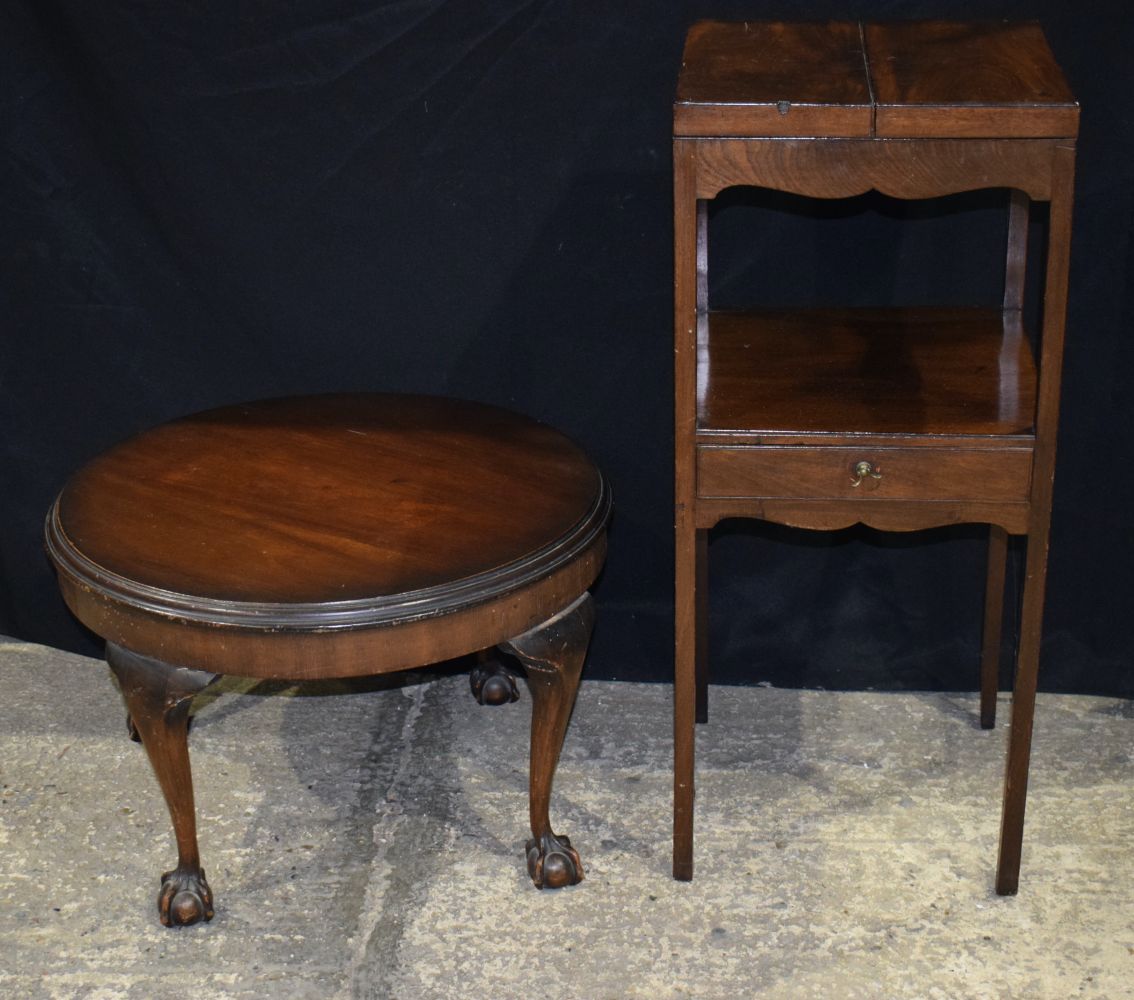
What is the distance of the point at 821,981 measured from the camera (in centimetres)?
252

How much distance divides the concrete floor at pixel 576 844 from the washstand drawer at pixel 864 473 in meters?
0.73

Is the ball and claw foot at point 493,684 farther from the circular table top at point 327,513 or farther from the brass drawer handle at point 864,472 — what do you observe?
the brass drawer handle at point 864,472

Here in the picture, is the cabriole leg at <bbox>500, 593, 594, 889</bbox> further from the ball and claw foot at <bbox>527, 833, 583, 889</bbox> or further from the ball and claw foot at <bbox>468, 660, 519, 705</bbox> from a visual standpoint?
the ball and claw foot at <bbox>468, 660, 519, 705</bbox>

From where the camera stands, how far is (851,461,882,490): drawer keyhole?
2.41 meters

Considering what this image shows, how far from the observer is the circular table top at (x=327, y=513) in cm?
236

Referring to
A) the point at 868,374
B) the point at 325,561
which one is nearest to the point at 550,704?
the point at 325,561

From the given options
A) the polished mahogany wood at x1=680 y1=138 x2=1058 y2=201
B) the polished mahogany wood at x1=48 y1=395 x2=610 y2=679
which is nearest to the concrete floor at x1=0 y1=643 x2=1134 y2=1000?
the polished mahogany wood at x1=48 y1=395 x2=610 y2=679

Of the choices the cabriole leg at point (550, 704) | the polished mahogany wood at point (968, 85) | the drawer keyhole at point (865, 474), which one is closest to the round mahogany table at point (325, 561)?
the cabriole leg at point (550, 704)

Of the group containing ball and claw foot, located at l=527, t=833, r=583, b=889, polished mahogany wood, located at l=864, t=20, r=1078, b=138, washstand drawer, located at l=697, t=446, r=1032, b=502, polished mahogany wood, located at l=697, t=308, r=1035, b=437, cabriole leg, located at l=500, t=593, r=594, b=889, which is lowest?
ball and claw foot, located at l=527, t=833, r=583, b=889

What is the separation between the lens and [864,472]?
7.92ft

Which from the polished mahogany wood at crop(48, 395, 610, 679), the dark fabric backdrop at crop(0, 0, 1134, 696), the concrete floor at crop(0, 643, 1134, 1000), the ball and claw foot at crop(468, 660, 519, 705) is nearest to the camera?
the polished mahogany wood at crop(48, 395, 610, 679)

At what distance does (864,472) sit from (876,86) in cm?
57

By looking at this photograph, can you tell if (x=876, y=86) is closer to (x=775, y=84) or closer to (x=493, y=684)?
(x=775, y=84)

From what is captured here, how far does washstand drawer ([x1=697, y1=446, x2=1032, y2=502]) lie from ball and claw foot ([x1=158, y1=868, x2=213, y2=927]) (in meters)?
1.07
